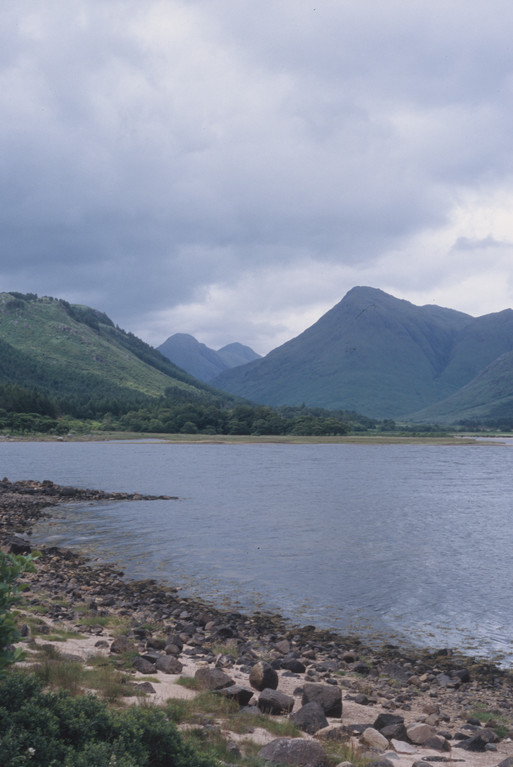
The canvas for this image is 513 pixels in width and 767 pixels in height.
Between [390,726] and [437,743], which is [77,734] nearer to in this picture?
[390,726]

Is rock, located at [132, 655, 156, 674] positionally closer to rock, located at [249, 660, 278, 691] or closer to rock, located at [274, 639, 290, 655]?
rock, located at [249, 660, 278, 691]

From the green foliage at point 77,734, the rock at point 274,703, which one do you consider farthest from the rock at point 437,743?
the green foliage at point 77,734

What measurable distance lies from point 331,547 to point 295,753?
2706 centimetres

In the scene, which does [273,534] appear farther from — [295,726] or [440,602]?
[295,726]

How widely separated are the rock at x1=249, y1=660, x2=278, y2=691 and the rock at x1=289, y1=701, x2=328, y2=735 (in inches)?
78.2

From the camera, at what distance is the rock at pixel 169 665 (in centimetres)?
1545

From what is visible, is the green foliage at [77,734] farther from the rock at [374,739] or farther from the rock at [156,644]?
the rock at [156,644]

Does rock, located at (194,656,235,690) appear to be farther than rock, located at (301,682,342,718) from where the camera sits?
Yes

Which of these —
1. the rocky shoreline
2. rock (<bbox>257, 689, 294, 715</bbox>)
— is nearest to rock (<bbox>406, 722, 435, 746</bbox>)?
the rocky shoreline

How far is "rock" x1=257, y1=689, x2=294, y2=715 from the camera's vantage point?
13430mm

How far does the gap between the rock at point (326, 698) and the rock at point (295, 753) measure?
10.2 feet

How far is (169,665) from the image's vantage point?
614 inches

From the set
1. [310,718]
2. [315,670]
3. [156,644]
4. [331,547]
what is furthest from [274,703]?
[331,547]

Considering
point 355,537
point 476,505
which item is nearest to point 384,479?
point 476,505
